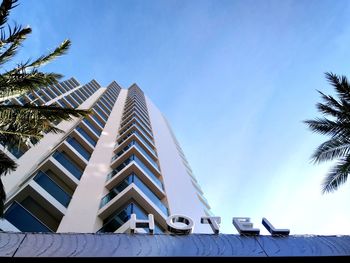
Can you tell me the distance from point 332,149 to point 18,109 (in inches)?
437

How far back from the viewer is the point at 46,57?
9.50 m

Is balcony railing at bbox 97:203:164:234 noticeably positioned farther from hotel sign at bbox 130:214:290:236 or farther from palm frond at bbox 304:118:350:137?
palm frond at bbox 304:118:350:137

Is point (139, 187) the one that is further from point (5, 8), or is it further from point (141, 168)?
point (5, 8)

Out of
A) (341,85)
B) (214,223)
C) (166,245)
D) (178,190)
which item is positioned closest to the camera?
(166,245)

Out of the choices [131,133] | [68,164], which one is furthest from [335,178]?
[131,133]

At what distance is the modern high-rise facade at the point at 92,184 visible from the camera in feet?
45.8

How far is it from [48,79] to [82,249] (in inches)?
202

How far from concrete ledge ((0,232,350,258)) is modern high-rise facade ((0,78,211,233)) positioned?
14.4 ft

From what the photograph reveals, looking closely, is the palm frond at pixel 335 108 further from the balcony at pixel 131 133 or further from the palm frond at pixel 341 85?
the balcony at pixel 131 133

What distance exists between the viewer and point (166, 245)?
7.04 metres

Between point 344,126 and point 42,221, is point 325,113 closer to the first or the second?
point 344,126

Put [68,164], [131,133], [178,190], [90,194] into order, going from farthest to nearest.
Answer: [131,133]
[178,190]
[68,164]
[90,194]

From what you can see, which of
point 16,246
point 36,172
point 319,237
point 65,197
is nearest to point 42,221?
point 65,197

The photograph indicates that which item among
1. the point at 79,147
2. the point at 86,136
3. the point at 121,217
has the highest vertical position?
the point at 86,136
